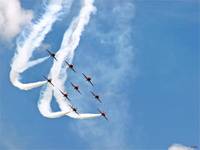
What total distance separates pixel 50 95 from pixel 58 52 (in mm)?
8110

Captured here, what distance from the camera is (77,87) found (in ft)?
A: 407

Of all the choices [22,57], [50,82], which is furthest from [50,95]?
[22,57]

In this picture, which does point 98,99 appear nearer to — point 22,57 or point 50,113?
point 50,113

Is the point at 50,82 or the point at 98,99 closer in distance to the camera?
the point at 50,82

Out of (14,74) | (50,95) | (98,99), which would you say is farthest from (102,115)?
(14,74)

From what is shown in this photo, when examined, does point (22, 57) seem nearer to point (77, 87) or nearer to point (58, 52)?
point (58, 52)

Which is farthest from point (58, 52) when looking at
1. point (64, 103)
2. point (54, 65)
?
point (64, 103)

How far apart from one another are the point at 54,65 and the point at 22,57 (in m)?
8.31

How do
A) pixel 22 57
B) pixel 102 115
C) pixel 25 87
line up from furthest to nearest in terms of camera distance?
pixel 102 115, pixel 25 87, pixel 22 57

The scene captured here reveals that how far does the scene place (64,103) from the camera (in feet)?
404

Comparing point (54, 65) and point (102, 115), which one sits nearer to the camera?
point (54, 65)

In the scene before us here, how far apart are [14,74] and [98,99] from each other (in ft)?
58.9

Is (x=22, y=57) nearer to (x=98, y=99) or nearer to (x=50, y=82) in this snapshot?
(x=50, y=82)

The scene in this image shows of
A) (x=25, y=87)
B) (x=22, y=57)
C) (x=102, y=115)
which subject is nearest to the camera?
(x=22, y=57)
